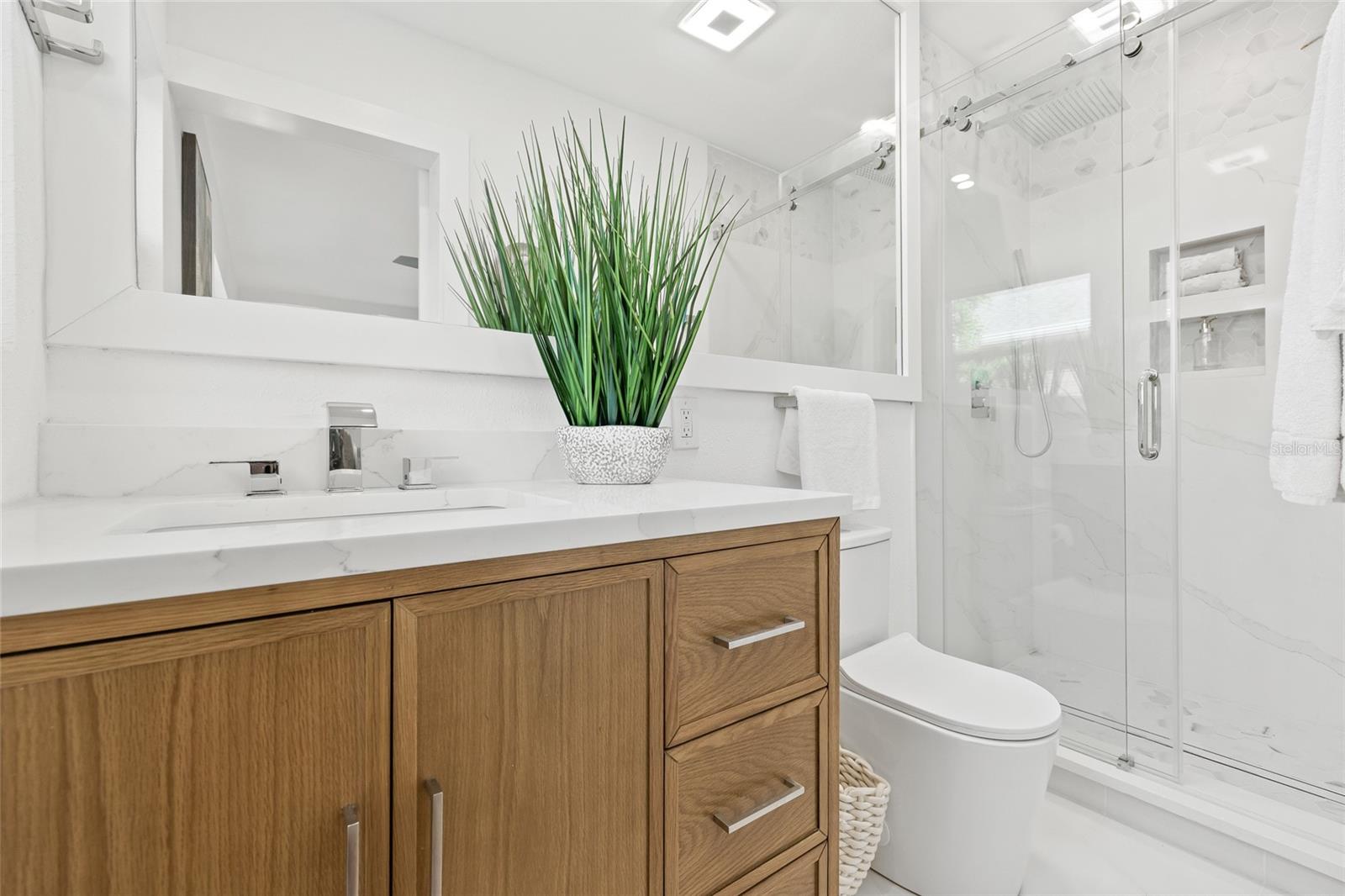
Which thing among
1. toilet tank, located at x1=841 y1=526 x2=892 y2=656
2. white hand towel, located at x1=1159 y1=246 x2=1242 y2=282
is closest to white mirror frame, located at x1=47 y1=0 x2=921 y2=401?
toilet tank, located at x1=841 y1=526 x2=892 y2=656

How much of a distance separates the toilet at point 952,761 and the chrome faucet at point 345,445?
1.09 meters

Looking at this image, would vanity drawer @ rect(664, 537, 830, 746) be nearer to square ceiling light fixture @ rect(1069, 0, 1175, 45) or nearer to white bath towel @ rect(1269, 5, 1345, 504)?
white bath towel @ rect(1269, 5, 1345, 504)

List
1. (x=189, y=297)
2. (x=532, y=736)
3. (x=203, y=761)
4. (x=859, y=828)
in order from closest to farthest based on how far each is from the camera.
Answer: (x=203, y=761) → (x=532, y=736) → (x=189, y=297) → (x=859, y=828)

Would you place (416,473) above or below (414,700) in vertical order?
above

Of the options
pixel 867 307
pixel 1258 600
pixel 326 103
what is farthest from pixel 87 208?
pixel 1258 600

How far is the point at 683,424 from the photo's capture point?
1357 mm

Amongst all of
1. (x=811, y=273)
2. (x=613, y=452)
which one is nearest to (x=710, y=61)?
(x=811, y=273)

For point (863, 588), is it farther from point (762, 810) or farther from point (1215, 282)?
point (1215, 282)

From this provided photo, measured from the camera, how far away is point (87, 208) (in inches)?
30.5

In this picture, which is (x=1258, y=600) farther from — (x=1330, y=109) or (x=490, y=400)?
(x=490, y=400)

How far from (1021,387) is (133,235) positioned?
7.18 ft

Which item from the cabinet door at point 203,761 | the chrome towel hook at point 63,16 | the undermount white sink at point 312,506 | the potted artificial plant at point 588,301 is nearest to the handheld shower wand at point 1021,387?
the potted artificial plant at point 588,301

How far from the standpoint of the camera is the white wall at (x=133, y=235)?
77 centimetres

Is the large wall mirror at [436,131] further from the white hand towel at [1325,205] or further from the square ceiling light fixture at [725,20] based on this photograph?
the white hand towel at [1325,205]
